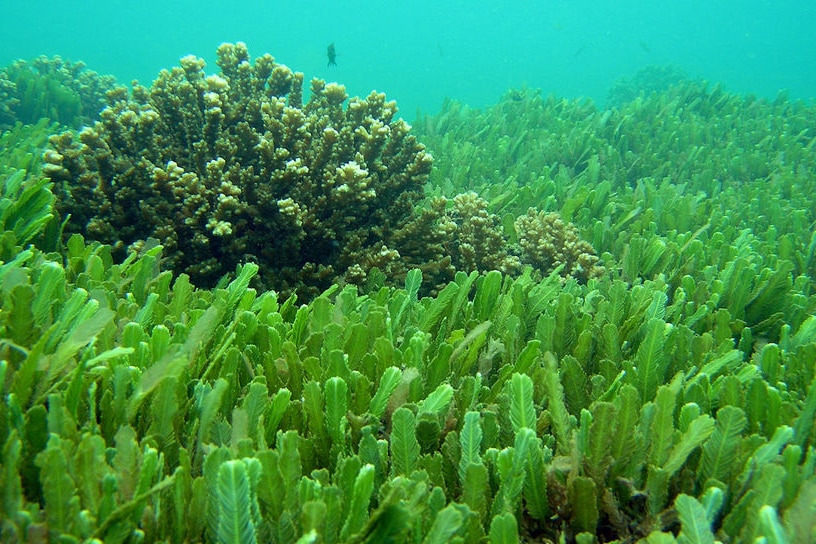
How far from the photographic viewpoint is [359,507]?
1.45m

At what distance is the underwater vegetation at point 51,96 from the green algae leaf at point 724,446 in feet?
30.9

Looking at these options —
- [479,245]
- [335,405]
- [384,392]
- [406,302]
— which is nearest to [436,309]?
[406,302]

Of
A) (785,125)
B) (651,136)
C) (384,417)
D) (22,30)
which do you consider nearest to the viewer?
(384,417)

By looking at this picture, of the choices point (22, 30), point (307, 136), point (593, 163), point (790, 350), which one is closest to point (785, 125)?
point (593, 163)

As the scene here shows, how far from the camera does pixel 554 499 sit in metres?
1.83

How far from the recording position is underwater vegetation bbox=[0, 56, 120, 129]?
357 inches

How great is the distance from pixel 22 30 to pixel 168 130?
112 m

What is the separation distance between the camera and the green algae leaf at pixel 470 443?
176 cm

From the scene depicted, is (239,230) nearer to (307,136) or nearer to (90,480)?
(307,136)

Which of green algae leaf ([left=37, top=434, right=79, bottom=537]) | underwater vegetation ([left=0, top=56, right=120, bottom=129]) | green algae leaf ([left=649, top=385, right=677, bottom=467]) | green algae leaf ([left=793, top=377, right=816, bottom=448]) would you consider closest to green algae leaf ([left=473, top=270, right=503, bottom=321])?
green algae leaf ([left=649, top=385, right=677, bottom=467])

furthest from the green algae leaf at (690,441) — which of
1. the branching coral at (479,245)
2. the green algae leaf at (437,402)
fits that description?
the branching coral at (479,245)

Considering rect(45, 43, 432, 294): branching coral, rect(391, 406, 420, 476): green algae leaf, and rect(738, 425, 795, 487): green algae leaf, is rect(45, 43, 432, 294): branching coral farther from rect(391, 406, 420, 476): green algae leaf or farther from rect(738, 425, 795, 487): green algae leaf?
rect(738, 425, 795, 487): green algae leaf

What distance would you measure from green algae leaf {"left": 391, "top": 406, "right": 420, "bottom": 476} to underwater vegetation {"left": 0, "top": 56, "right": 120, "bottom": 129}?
8866mm

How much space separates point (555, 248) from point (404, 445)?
3287 millimetres
